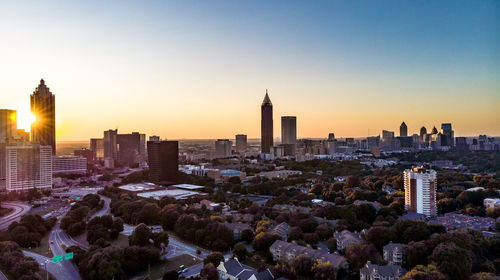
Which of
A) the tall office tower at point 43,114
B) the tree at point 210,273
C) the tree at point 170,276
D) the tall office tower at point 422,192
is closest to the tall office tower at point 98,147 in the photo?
the tall office tower at point 43,114

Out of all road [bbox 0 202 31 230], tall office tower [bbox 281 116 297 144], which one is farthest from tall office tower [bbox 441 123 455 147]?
road [bbox 0 202 31 230]

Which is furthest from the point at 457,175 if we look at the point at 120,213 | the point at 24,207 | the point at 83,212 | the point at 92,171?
the point at 92,171

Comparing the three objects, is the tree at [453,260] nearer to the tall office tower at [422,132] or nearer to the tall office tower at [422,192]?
the tall office tower at [422,192]

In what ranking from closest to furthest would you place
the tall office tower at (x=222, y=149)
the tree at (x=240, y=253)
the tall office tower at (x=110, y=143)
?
the tree at (x=240, y=253) → the tall office tower at (x=110, y=143) → the tall office tower at (x=222, y=149)

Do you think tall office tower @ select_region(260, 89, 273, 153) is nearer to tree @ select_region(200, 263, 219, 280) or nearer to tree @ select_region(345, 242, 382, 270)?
tree @ select_region(345, 242, 382, 270)

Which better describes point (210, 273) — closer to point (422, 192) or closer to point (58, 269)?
point (58, 269)

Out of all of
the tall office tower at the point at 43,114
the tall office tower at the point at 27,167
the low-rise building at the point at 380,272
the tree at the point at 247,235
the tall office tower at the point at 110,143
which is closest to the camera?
the low-rise building at the point at 380,272
